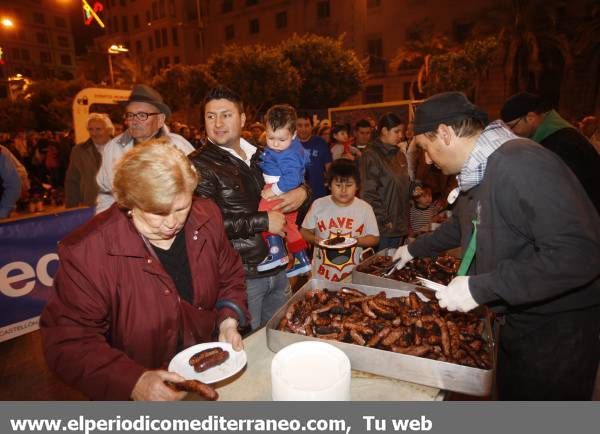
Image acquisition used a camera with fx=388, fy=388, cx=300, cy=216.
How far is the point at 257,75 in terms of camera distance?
87.5 feet

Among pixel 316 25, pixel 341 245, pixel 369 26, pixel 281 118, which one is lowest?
pixel 341 245

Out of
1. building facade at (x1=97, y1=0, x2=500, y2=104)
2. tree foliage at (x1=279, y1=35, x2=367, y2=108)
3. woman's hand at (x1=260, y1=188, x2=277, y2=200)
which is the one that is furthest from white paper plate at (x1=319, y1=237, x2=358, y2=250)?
building facade at (x1=97, y1=0, x2=500, y2=104)

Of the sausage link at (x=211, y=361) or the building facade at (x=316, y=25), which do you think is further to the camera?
the building facade at (x=316, y=25)

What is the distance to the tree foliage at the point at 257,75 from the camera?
86.8 feet

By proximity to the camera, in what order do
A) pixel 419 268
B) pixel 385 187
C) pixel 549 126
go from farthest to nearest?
pixel 385 187
pixel 549 126
pixel 419 268

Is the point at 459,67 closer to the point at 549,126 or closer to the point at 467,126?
the point at 549,126

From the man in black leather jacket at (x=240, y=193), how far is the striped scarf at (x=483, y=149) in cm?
126

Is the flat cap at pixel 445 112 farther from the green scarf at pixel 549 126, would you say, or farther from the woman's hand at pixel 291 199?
the green scarf at pixel 549 126

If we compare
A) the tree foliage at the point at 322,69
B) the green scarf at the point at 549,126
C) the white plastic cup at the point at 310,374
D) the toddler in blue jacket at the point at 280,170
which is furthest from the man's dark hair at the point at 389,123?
the tree foliage at the point at 322,69

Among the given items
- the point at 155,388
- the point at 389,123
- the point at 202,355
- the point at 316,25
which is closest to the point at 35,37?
the point at 316,25

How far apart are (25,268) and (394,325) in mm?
4116

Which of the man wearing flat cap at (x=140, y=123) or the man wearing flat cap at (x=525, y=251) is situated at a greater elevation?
the man wearing flat cap at (x=140, y=123)

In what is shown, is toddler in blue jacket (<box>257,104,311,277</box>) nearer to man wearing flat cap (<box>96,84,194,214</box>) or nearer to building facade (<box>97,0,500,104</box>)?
man wearing flat cap (<box>96,84,194,214</box>)

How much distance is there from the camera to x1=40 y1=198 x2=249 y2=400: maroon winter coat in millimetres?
1675
